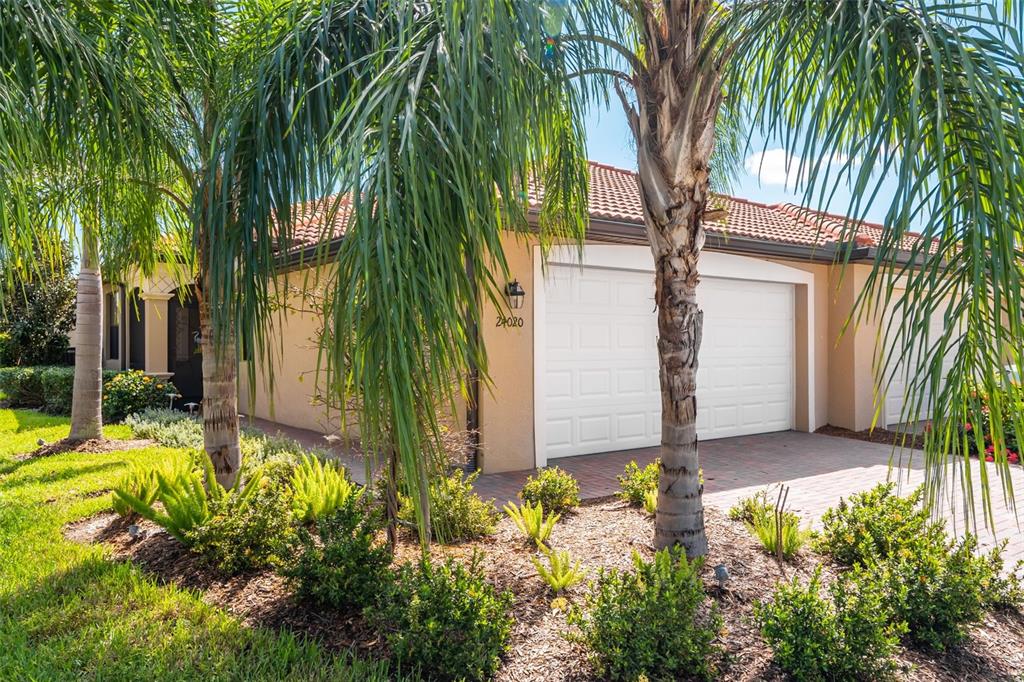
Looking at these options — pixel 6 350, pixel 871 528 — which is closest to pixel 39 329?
pixel 6 350

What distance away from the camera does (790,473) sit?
26.5 feet

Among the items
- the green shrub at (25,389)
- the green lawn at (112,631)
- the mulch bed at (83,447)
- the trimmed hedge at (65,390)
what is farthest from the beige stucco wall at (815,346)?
the green shrub at (25,389)

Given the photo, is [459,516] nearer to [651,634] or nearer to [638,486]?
[638,486]

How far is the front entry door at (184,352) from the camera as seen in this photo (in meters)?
14.8

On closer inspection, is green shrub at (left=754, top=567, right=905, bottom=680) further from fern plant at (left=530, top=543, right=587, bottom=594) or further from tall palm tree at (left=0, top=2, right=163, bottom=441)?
tall palm tree at (left=0, top=2, right=163, bottom=441)

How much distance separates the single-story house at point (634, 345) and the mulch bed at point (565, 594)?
2.42 meters

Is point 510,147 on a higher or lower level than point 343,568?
higher

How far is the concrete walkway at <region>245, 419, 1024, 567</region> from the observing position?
6305mm

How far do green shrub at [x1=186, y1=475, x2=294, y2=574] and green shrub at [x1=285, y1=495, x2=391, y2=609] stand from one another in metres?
0.36

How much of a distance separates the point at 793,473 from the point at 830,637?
17.8 feet

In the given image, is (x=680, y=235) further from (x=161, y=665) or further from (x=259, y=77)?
(x=161, y=665)

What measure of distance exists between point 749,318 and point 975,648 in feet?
24.7


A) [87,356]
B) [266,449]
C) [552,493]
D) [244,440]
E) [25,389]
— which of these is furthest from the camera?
[25,389]

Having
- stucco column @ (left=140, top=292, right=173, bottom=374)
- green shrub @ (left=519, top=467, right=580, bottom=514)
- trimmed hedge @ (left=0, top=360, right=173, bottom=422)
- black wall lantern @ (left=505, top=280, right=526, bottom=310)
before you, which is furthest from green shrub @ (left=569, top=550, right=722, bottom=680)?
stucco column @ (left=140, top=292, right=173, bottom=374)
